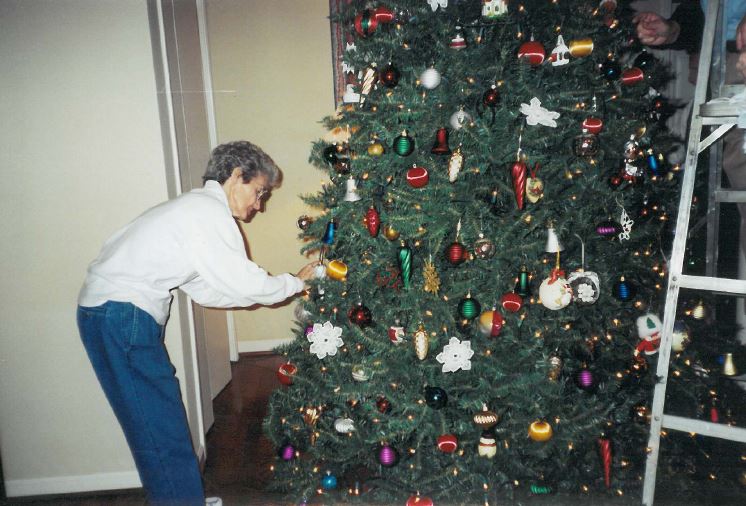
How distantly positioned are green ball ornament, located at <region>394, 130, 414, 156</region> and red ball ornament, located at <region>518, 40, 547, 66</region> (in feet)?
1.62

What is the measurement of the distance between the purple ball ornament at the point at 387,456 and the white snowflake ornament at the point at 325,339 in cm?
40

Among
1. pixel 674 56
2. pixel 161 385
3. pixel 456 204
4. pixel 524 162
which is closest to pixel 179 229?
pixel 161 385

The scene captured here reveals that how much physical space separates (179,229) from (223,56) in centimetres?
234

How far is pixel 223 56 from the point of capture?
10.9ft

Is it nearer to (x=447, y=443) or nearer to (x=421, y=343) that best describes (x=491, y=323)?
(x=421, y=343)

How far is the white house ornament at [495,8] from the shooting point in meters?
1.57

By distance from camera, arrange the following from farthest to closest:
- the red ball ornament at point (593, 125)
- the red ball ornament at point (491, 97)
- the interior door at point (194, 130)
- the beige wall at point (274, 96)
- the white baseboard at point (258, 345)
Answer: the white baseboard at point (258, 345), the beige wall at point (274, 96), the interior door at point (194, 130), the red ball ornament at point (593, 125), the red ball ornament at point (491, 97)

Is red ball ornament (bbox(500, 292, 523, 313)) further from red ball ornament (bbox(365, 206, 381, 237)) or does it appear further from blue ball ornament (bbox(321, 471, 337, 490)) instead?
blue ball ornament (bbox(321, 471, 337, 490))

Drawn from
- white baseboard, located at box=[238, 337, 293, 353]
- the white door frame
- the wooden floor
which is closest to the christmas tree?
the wooden floor

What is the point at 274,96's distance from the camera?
11.3 ft

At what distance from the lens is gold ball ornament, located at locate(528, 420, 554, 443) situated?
5.27ft

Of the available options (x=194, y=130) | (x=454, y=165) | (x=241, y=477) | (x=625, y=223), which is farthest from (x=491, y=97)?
(x=241, y=477)

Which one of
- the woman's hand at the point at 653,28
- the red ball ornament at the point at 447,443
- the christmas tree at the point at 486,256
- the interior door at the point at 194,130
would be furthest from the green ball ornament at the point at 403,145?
the woman's hand at the point at 653,28

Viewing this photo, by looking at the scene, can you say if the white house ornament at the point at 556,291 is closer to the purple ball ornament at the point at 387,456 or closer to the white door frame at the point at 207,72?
the purple ball ornament at the point at 387,456
